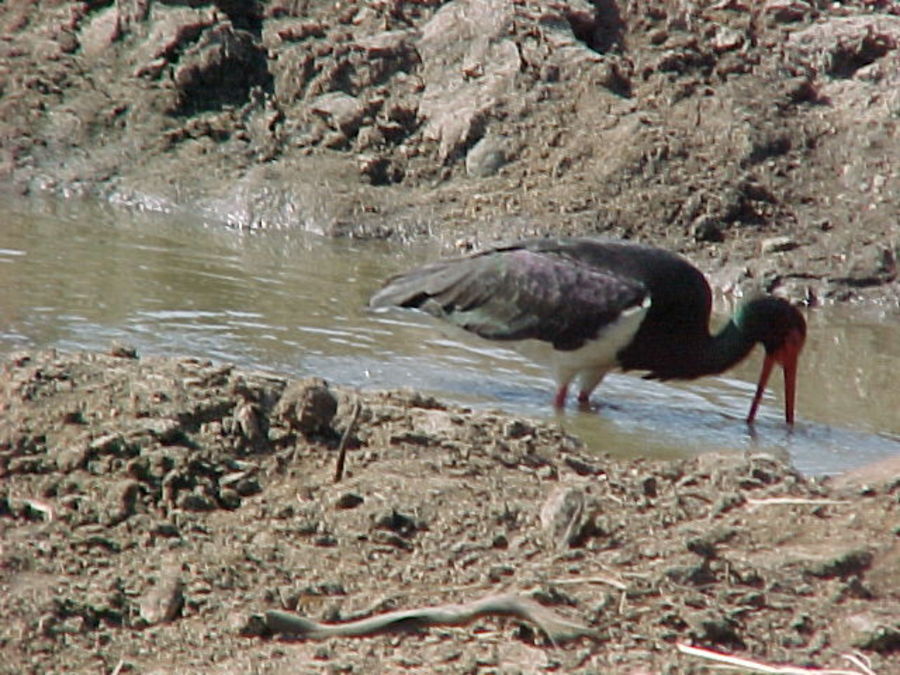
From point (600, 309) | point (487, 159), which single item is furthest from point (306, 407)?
point (487, 159)

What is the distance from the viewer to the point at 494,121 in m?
12.6

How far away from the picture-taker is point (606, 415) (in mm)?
8086

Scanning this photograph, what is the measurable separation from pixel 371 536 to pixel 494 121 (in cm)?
806

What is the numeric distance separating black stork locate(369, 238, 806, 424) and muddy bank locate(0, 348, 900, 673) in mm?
1984

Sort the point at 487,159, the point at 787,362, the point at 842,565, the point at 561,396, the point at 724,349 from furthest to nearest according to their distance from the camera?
the point at 487,159, the point at 787,362, the point at 724,349, the point at 561,396, the point at 842,565

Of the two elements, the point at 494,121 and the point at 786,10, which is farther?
the point at 786,10

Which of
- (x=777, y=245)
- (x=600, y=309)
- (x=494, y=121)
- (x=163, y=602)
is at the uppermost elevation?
(x=494, y=121)

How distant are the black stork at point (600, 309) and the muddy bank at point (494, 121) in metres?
2.71

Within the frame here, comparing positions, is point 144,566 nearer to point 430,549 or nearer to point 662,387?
point 430,549

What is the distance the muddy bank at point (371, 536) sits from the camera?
418 centimetres

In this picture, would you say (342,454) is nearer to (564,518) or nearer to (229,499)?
(229,499)

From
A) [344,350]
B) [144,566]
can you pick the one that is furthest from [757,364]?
[144,566]

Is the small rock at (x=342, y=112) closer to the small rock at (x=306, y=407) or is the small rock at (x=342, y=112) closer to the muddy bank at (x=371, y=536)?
the muddy bank at (x=371, y=536)

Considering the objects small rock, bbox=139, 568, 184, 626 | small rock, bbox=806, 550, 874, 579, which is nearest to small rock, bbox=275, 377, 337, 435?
small rock, bbox=139, 568, 184, 626
